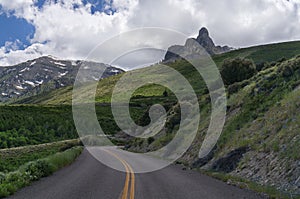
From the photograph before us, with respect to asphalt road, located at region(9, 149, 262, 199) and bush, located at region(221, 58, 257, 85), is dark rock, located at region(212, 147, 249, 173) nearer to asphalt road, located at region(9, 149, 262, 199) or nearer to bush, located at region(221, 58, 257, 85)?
asphalt road, located at region(9, 149, 262, 199)

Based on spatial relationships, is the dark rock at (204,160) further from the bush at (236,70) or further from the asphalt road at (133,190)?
the bush at (236,70)

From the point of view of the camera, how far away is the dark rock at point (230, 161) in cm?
1703

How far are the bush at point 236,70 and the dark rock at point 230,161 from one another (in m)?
22.1

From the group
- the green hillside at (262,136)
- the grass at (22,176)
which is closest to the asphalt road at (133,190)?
the grass at (22,176)

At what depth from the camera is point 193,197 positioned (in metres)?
10.5

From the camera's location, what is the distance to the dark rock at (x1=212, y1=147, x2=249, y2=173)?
55.9 feet

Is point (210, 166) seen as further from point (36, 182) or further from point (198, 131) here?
point (36, 182)

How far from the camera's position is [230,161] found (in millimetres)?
17594

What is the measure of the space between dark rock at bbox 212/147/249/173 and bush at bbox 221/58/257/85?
22.1 m

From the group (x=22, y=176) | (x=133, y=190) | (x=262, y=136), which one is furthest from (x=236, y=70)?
(x=22, y=176)

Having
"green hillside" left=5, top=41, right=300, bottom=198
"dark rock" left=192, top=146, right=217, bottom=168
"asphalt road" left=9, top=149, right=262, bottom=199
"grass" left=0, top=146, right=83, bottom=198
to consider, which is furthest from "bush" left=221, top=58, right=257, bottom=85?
"grass" left=0, top=146, right=83, bottom=198

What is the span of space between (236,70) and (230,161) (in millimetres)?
24831

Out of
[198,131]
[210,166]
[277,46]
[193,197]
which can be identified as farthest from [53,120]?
[277,46]

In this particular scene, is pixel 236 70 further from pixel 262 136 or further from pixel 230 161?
pixel 230 161
